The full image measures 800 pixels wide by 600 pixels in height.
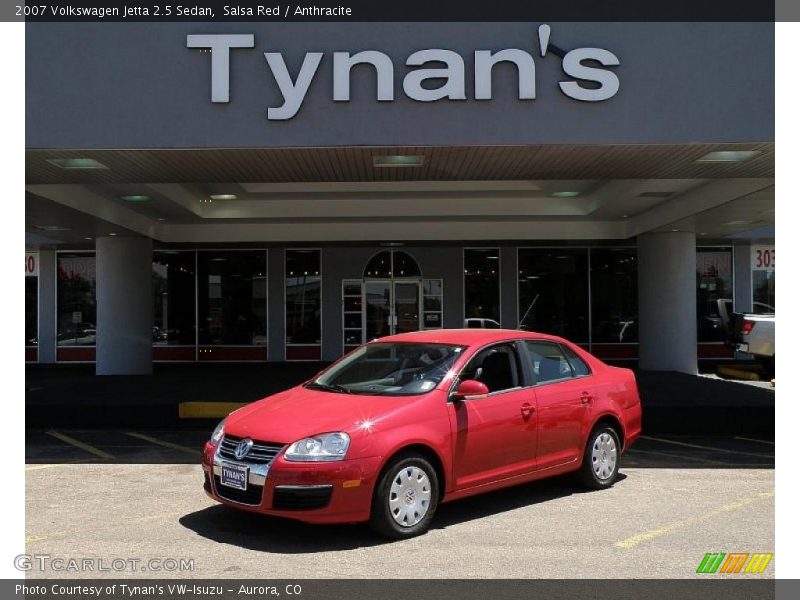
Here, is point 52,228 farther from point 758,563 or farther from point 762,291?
point 762,291

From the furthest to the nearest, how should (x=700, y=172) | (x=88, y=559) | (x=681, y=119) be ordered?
(x=700, y=172) → (x=681, y=119) → (x=88, y=559)

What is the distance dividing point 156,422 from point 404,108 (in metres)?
6.26

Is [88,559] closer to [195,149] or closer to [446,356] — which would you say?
[446,356]

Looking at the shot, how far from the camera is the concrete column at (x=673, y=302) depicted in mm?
17234

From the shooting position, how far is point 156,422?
11203 millimetres

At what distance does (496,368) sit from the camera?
668 centimetres

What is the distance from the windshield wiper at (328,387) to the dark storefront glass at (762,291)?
1872cm

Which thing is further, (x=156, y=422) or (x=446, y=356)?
(x=156, y=422)

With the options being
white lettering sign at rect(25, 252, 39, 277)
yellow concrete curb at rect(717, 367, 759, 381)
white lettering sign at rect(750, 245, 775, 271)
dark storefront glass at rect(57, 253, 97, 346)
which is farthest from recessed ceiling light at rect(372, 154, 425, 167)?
white lettering sign at rect(25, 252, 39, 277)

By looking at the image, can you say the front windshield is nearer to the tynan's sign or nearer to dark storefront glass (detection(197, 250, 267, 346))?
the tynan's sign

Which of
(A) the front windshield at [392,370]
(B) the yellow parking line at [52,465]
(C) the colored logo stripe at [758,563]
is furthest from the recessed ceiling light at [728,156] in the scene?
(B) the yellow parking line at [52,465]

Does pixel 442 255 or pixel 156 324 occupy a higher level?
pixel 442 255

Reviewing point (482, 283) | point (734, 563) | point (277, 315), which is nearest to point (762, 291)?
point (482, 283)
